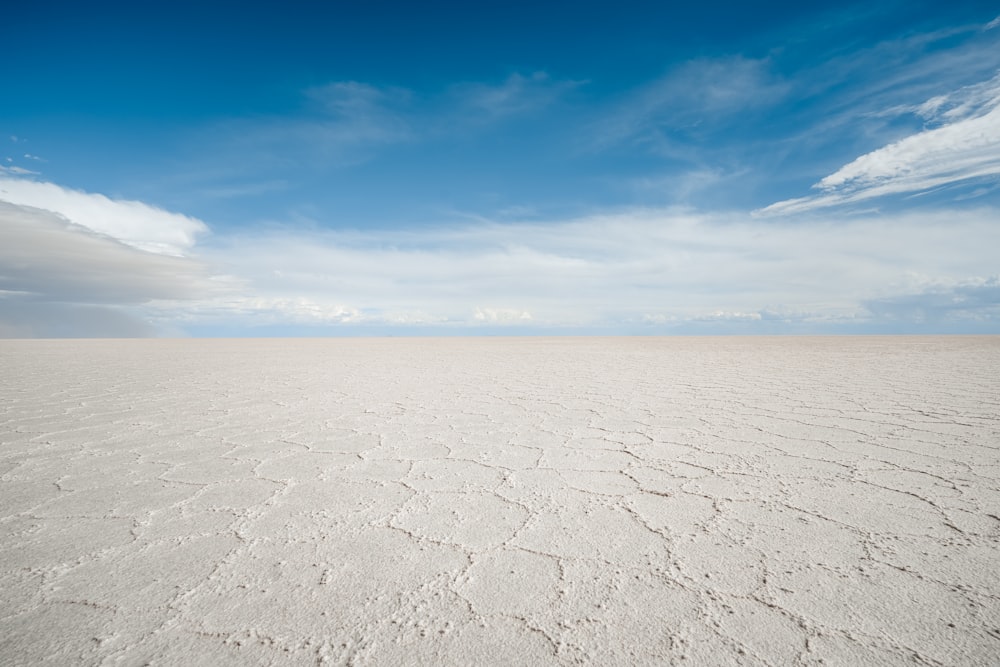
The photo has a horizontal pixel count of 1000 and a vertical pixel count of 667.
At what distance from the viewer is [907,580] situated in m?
1.29

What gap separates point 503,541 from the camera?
1569mm

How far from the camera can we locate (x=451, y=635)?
109 centimetres

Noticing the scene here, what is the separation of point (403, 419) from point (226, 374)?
4918 millimetres

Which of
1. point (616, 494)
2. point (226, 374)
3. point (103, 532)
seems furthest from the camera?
point (226, 374)

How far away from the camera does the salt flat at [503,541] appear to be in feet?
3.53

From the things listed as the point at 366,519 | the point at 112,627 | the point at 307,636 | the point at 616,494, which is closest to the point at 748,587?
the point at 616,494

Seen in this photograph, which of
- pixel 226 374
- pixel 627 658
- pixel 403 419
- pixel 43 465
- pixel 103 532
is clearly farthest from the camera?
pixel 226 374

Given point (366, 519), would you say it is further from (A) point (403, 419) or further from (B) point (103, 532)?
(A) point (403, 419)

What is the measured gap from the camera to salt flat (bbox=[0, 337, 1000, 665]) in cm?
108

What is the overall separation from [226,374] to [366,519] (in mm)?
6573

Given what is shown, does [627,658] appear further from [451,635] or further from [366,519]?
[366,519]

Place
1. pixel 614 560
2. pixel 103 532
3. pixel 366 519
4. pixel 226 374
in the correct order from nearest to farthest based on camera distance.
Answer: pixel 614 560 < pixel 103 532 < pixel 366 519 < pixel 226 374

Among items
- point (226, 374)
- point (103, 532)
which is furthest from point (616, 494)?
point (226, 374)

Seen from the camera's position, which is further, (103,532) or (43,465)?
(43,465)
